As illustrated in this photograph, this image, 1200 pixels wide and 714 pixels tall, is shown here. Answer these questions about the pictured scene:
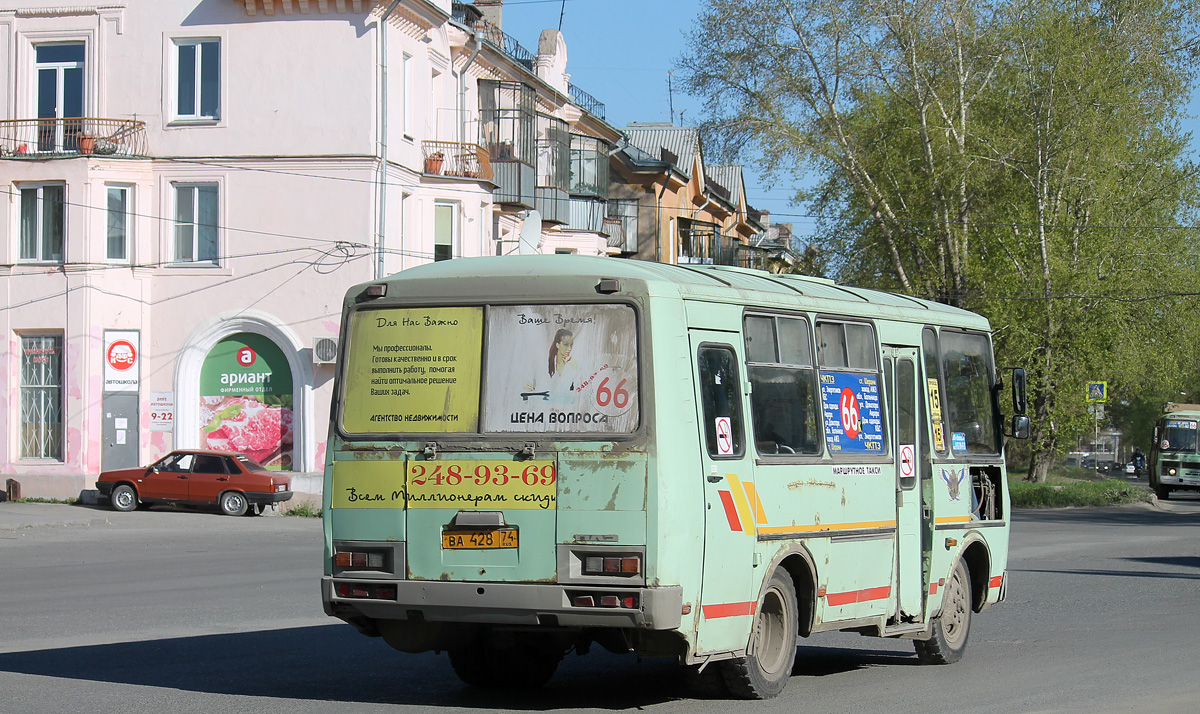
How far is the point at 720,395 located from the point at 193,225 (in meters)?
27.3

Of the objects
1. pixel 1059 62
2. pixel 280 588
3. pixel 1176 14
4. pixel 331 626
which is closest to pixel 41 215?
pixel 280 588

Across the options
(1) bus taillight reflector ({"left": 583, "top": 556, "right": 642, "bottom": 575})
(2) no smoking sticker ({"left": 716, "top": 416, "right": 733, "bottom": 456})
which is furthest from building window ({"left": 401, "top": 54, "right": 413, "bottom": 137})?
(1) bus taillight reflector ({"left": 583, "top": 556, "right": 642, "bottom": 575})

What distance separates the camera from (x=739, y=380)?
8836 mm

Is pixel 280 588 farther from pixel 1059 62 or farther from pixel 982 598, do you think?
pixel 1059 62

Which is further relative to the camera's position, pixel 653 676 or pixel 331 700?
pixel 653 676

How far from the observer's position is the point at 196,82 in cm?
3331

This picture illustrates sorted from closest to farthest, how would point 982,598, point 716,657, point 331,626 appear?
1. point 716,657
2. point 982,598
3. point 331,626

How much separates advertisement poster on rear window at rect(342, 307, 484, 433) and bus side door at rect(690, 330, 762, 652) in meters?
1.38

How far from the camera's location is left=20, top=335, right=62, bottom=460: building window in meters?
33.0

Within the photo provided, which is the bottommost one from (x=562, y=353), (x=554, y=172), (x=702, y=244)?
(x=562, y=353)

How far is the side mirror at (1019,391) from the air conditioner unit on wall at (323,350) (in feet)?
73.9

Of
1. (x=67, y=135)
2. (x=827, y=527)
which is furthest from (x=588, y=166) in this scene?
(x=827, y=527)

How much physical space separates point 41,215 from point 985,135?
2509 centimetres

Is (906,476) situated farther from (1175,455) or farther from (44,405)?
(1175,455)
